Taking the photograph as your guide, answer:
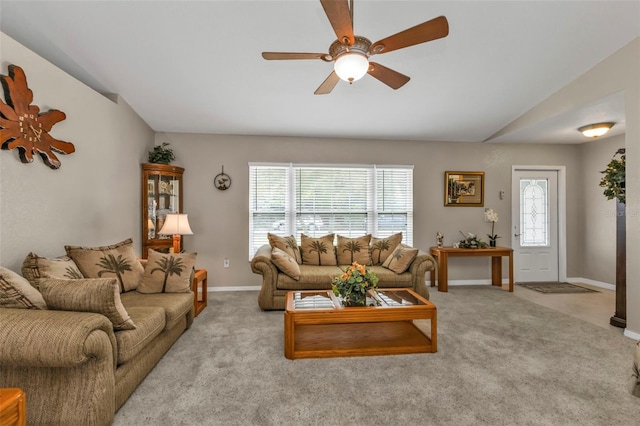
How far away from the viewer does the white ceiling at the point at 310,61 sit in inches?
103

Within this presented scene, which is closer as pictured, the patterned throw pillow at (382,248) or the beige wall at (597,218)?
the patterned throw pillow at (382,248)

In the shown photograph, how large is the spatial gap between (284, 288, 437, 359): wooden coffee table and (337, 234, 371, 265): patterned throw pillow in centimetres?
139

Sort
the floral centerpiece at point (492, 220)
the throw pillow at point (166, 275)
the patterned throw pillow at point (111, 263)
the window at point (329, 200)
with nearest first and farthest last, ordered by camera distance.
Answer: the patterned throw pillow at point (111, 263)
the throw pillow at point (166, 275)
the window at point (329, 200)
the floral centerpiece at point (492, 220)

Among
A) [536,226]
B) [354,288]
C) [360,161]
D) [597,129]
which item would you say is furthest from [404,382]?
[536,226]

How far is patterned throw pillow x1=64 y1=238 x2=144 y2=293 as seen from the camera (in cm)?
272

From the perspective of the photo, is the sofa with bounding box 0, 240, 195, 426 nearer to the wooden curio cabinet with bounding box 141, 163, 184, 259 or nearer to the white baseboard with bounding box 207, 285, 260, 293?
the wooden curio cabinet with bounding box 141, 163, 184, 259

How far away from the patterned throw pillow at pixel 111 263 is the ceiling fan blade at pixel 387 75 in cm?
281

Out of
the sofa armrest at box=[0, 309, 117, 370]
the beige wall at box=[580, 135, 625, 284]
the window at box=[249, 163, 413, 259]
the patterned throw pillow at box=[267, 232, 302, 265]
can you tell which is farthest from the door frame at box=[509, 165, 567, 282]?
the sofa armrest at box=[0, 309, 117, 370]

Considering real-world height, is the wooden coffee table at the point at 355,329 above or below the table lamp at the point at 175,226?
below

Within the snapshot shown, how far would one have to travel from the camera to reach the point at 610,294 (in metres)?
4.75

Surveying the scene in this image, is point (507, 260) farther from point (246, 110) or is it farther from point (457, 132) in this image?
point (246, 110)

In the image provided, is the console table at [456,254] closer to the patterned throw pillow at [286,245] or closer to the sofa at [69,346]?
the patterned throw pillow at [286,245]

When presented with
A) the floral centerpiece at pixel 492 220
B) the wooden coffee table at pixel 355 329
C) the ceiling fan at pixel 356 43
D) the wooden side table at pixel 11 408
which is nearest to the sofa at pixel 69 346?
the wooden side table at pixel 11 408

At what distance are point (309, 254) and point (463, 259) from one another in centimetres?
278
